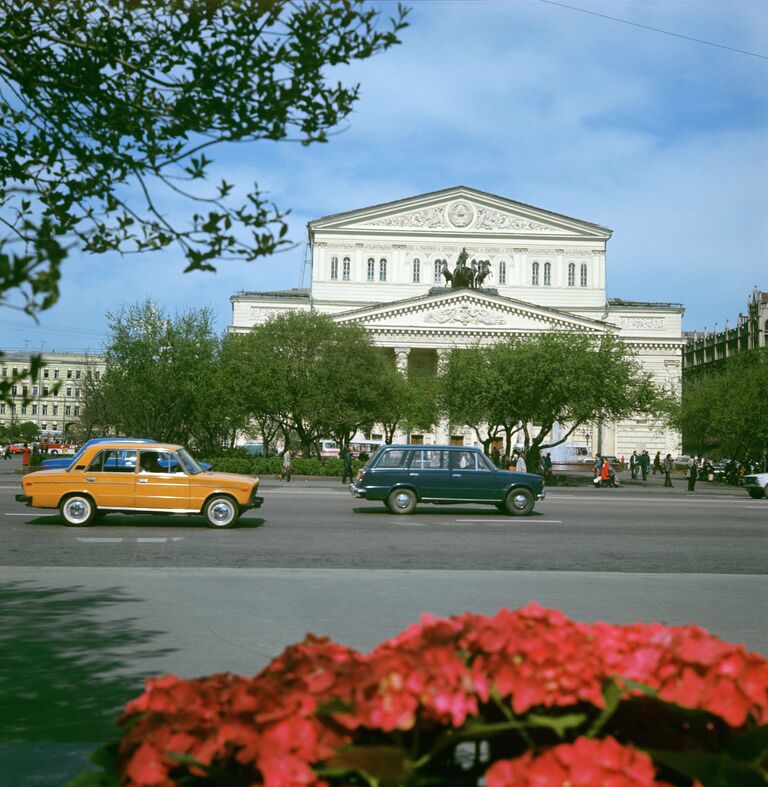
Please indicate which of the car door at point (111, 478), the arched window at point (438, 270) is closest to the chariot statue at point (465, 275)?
the arched window at point (438, 270)

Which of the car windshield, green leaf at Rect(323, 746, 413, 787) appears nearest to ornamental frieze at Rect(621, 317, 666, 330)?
the car windshield

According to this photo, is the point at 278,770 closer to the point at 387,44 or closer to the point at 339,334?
the point at 387,44

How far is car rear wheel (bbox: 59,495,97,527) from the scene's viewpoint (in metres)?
18.2

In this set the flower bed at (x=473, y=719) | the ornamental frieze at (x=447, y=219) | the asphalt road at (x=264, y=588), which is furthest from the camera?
the ornamental frieze at (x=447, y=219)

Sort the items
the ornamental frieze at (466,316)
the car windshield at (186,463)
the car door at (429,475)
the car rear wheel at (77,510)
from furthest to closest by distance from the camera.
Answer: the ornamental frieze at (466,316), the car door at (429,475), the car windshield at (186,463), the car rear wheel at (77,510)

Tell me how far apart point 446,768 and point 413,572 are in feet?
31.8

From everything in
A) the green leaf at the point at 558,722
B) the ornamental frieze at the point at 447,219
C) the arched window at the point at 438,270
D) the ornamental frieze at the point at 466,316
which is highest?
the ornamental frieze at the point at 447,219

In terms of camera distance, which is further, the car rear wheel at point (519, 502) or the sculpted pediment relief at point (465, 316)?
the sculpted pediment relief at point (465, 316)

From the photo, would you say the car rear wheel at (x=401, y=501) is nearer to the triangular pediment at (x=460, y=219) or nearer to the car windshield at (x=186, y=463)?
the car windshield at (x=186, y=463)

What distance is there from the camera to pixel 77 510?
59.9ft

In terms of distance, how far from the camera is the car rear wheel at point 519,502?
22969 mm

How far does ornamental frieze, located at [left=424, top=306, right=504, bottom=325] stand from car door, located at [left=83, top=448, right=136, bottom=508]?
67252mm

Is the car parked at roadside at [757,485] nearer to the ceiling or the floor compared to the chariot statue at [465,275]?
nearer to the floor

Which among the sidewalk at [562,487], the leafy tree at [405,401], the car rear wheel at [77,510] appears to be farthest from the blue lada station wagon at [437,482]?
the leafy tree at [405,401]
